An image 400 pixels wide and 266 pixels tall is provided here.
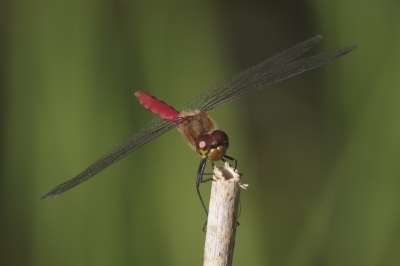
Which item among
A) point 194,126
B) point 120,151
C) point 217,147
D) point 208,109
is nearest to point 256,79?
point 208,109

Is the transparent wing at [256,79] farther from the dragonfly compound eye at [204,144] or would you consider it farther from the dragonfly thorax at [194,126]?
the dragonfly compound eye at [204,144]

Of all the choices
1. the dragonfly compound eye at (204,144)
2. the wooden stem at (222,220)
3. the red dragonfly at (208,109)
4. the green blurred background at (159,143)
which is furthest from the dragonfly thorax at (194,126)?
the wooden stem at (222,220)

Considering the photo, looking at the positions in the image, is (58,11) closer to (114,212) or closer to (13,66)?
(13,66)

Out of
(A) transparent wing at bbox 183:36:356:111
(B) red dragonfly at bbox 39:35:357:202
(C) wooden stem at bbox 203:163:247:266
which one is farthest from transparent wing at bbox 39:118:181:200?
(C) wooden stem at bbox 203:163:247:266

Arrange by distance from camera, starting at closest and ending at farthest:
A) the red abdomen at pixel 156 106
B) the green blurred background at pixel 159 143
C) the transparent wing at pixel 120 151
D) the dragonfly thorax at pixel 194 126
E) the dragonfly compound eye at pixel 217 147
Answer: the transparent wing at pixel 120 151, the dragonfly compound eye at pixel 217 147, the dragonfly thorax at pixel 194 126, the green blurred background at pixel 159 143, the red abdomen at pixel 156 106

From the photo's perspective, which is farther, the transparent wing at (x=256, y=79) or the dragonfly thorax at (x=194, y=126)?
the transparent wing at (x=256, y=79)

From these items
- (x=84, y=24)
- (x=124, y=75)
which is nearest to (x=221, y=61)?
(x=124, y=75)

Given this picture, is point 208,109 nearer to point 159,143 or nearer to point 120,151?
point 159,143

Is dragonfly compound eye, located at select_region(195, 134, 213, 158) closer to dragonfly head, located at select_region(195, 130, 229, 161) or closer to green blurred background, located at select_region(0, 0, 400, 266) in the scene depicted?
dragonfly head, located at select_region(195, 130, 229, 161)
